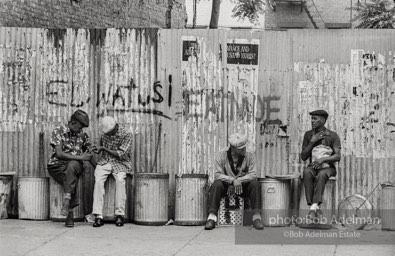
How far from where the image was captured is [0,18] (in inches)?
527

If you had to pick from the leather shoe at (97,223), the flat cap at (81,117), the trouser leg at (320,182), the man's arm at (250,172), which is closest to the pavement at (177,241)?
the leather shoe at (97,223)

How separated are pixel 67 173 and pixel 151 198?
121 cm

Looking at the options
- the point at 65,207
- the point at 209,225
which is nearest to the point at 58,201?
the point at 65,207

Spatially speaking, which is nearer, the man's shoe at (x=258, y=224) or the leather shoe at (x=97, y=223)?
the man's shoe at (x=258, y=224)

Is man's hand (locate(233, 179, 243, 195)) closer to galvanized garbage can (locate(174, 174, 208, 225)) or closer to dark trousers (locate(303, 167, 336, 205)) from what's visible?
galvanized garbage can (locate(174, 174, 208, 225))

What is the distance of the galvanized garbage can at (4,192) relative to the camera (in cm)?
1217

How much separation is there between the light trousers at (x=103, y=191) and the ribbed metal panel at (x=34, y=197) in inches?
33.0

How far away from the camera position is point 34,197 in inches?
475

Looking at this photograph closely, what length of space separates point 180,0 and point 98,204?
1185 cm

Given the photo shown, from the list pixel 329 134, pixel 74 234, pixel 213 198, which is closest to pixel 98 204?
pixel 74 234

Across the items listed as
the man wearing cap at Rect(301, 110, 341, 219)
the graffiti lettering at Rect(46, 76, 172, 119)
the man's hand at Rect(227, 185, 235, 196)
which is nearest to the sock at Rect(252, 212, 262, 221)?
the man's hand at Rect(227, 185, 235, 196)

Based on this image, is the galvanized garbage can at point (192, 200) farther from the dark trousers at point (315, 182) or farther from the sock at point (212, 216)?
the dark trousers at point (315, 182)

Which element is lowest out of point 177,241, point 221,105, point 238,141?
point 177,241

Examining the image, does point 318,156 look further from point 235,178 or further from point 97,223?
point 97,223
